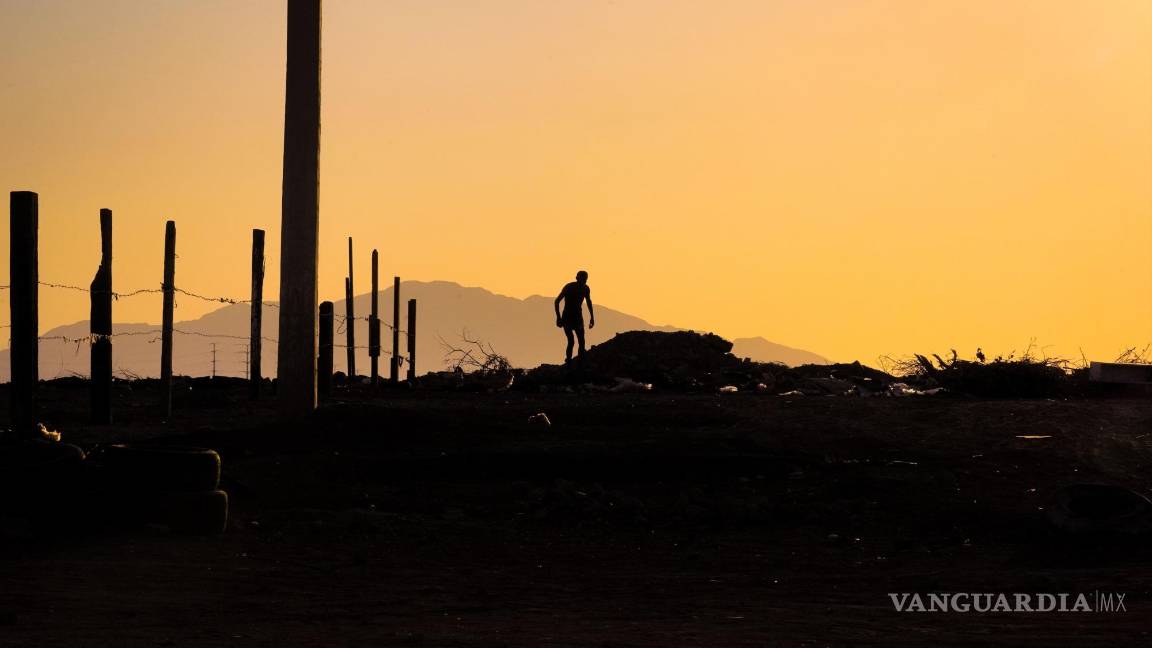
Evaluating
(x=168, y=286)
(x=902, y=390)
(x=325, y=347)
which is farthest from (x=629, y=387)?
(x=168, y=286)

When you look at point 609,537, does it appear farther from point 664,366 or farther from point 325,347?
point 664,366

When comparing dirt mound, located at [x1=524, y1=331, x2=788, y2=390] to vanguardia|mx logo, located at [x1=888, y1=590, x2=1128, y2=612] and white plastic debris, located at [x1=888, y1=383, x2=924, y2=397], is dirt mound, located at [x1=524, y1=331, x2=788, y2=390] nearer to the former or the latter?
white plastic debris, located at [x1=888, y1=383, x2=924, y2=397]

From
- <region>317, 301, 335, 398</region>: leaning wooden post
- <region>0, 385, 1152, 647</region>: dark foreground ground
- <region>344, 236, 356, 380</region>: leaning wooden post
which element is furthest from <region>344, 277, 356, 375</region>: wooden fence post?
<region>0, 385, 1152, 647</region>: dark foreground ground

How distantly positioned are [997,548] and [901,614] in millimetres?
3681

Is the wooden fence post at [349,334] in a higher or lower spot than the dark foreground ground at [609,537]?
higher

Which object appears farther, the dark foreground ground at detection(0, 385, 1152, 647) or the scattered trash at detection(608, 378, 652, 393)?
the scattered trash at detection(608, 378, 652, 393)

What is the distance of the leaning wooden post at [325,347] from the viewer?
2552cm

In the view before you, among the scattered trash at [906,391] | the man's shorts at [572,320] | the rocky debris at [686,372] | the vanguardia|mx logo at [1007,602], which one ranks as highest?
the man's shorts at [572,320]

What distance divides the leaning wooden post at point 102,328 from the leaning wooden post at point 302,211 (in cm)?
218

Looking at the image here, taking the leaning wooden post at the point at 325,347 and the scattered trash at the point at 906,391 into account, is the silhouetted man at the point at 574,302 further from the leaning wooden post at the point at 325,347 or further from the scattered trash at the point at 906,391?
the scattered trash at the point at 906,391

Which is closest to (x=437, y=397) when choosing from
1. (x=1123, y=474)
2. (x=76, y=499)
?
(x=1123, y=474)

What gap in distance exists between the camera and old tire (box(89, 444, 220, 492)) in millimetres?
11055

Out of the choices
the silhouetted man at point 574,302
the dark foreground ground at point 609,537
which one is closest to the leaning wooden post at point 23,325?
the dark foreground ground at point 609,537

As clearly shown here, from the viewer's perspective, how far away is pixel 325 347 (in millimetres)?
25625
